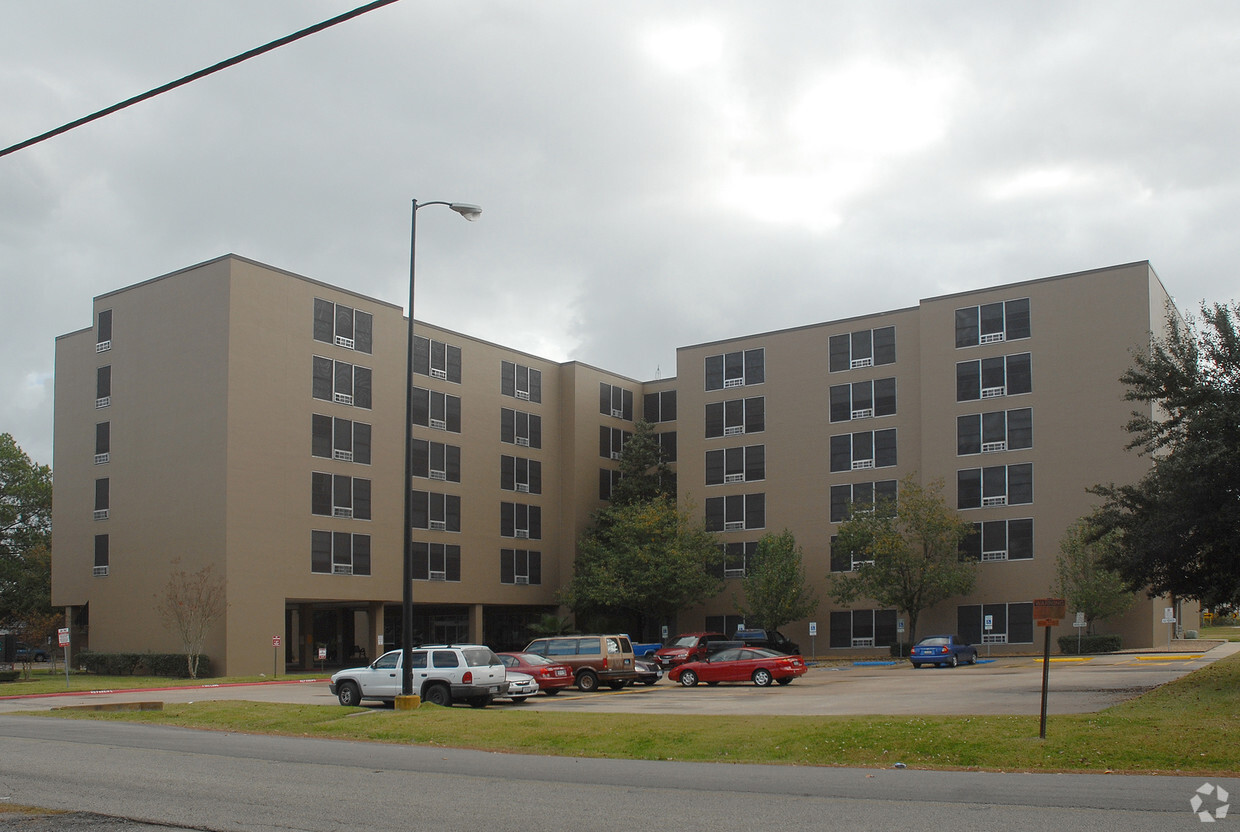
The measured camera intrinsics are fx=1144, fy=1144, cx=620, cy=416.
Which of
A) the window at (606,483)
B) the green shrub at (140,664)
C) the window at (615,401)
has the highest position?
the window at (615,401)

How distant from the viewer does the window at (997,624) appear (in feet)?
177

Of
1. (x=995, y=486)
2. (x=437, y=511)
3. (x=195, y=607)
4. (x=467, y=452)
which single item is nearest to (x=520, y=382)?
(x=467, y=452)

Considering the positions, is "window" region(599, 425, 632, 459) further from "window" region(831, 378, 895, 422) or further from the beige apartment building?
"window" region(831, 378, 895, 422)

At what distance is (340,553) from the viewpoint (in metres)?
54.5

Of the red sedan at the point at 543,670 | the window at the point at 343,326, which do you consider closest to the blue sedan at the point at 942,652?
the red sedan at the point at 543,670

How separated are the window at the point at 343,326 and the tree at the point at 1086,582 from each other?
1353 inches


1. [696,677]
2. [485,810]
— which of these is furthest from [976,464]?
[485,810]

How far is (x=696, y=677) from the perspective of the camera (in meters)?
38.6

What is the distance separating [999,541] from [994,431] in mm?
5336

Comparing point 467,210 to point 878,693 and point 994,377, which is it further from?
point 994,377

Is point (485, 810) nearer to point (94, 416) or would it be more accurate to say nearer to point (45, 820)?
point (45, 820)

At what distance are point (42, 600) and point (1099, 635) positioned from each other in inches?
2437

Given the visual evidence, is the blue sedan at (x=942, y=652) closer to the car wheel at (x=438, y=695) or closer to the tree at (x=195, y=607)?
the car wheel at (x=438, y=695)

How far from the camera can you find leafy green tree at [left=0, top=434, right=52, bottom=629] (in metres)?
72.6
